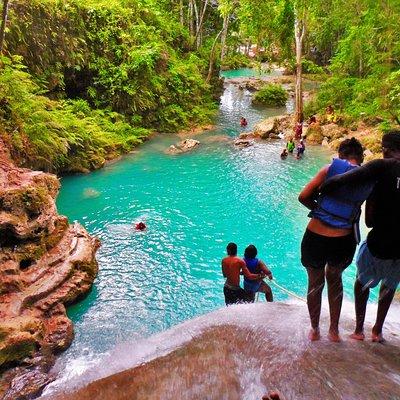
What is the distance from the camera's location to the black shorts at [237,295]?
7148 millimetres

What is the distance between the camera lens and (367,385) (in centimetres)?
355

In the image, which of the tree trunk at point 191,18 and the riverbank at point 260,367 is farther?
the tree trunk at point 191,18

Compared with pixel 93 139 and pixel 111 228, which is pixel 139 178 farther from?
pixel 111 228

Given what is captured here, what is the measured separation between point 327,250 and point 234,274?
3.16 m

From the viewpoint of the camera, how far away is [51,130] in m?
16.5

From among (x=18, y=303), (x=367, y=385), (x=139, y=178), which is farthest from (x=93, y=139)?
(x=367, y=385)

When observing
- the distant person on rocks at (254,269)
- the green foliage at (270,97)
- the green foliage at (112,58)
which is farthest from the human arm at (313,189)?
the green foliage at (270,97)

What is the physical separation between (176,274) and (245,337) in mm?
5344

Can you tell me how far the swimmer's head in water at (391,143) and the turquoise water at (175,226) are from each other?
6056 mm

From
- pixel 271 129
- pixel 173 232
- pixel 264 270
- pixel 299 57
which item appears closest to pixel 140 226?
pixel 173 232

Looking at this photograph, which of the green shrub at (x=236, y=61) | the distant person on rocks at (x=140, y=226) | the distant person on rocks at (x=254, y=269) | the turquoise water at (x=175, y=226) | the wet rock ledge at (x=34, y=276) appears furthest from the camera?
the green shrub at (x=236, y=61)

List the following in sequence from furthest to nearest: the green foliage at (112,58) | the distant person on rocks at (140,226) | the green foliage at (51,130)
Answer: the green foliage at (112,58)
the green foliage at (51,130)
the distant person on rocks at (140,226)

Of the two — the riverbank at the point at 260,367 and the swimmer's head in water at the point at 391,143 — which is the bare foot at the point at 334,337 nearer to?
the riverbank at the point at 260,367

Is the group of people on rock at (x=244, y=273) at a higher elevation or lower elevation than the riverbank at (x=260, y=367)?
lower
